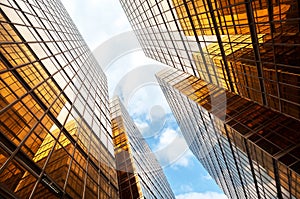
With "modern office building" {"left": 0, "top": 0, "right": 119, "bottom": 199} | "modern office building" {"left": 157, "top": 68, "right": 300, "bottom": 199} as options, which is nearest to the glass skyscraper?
"modern office building" {"left": 157, "top": 68, "right": 300, "bottom": 199}

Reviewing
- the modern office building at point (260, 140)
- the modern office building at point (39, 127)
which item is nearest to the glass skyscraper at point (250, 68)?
the modern office building at point (260, 140)

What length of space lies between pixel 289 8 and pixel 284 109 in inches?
343

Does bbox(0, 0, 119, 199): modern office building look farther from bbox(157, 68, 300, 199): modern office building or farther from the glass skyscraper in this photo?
the glass skyscraper

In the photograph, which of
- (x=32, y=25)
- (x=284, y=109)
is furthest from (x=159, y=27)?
(x=284, y=109)

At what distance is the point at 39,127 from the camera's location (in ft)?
42.6

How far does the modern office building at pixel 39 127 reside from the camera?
9.88 meters

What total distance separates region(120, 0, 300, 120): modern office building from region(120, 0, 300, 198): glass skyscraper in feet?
0.21

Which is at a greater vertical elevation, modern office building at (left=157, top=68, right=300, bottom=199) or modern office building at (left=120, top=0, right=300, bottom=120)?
modern office building at (left=120, top=0, right=300, bottom=120)

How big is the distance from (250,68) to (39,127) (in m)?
17.0

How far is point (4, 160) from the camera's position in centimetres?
866

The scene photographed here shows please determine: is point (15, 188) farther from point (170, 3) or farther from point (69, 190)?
point (170, 3)

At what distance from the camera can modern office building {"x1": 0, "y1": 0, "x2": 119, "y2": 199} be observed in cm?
988

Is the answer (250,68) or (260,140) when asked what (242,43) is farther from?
(260,140)

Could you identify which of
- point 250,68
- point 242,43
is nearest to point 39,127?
point 242,43
